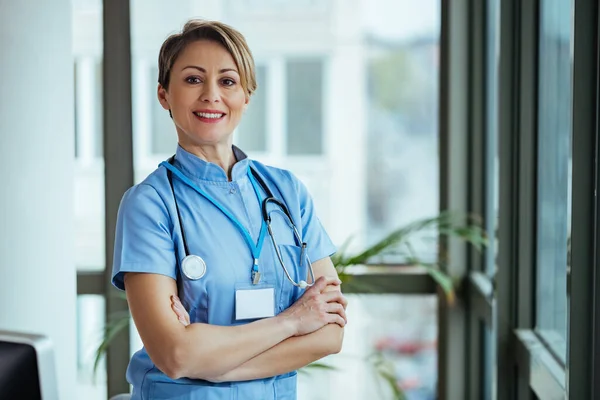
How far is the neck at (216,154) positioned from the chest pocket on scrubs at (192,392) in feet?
1.22

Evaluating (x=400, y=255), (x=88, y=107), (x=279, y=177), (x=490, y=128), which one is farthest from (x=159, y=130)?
(x=279, y=177)

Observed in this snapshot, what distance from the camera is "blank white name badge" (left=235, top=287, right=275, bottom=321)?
4.13ft

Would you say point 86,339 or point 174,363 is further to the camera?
point 86,339

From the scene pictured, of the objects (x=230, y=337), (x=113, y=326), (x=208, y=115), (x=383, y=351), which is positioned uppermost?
(x=208, y=115)

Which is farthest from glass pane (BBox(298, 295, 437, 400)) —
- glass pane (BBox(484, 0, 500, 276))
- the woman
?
the woman

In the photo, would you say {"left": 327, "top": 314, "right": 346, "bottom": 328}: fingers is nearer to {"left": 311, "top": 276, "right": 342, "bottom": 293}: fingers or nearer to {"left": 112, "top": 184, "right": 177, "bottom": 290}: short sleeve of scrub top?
{"left": 311, "top": 276, "right": 342, "bottom": 293}: fingers

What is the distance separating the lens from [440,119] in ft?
9.79

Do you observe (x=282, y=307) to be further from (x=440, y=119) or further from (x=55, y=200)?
(x=440, y=119)

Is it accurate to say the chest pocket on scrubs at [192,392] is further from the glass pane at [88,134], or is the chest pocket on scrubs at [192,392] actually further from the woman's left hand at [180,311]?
the glass pane at [88,134]

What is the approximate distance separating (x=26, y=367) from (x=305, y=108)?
2803mm

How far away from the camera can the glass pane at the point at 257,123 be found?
3.83 meters

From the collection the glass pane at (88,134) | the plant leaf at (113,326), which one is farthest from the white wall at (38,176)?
the glass pane at (88,134)

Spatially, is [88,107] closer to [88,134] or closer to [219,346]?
[88,134]

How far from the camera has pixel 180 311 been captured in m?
1.23
